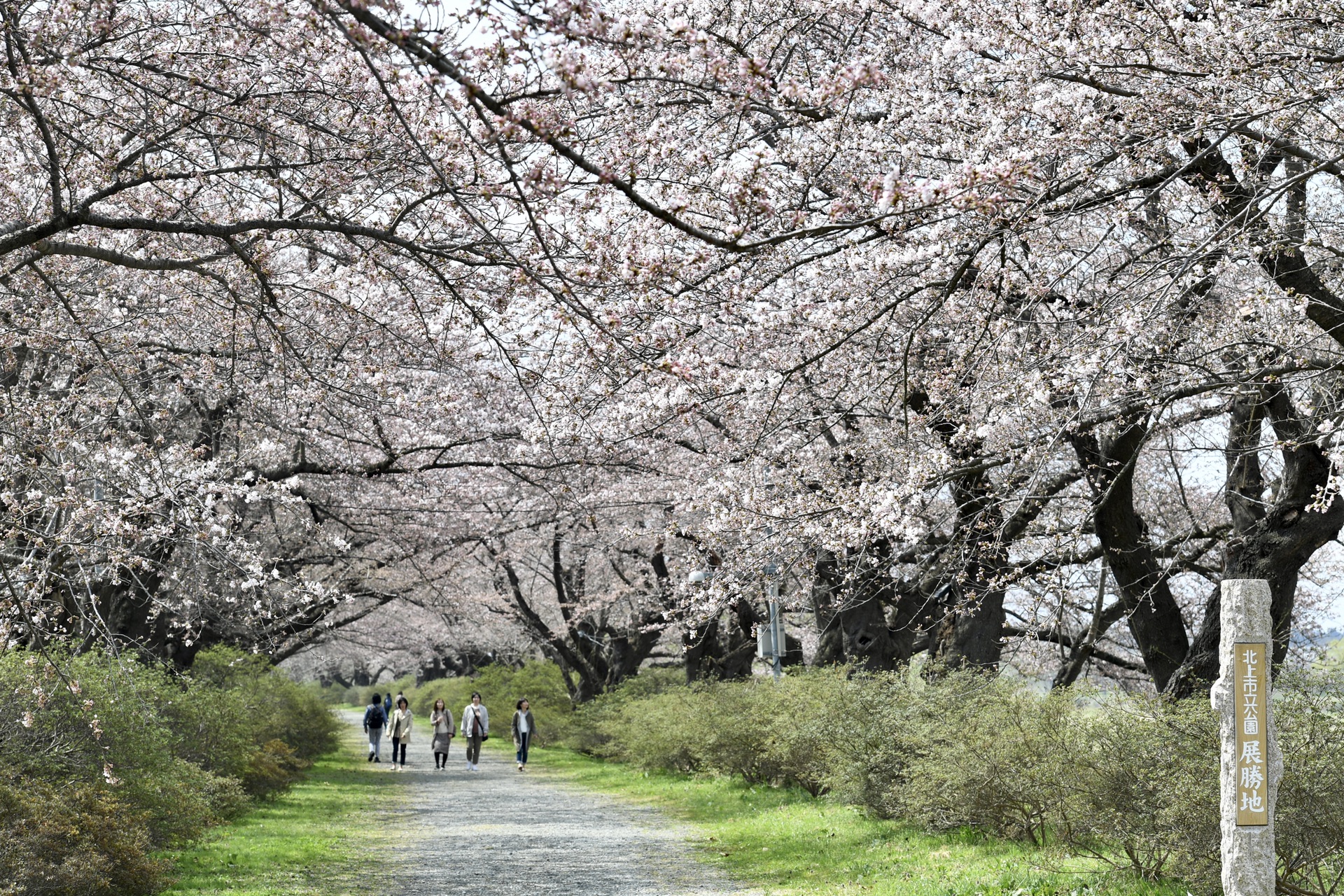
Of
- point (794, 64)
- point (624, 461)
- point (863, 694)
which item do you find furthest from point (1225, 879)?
point (624, 461)

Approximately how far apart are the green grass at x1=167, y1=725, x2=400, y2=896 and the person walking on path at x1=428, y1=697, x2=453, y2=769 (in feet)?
17.3

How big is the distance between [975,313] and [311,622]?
1786cm

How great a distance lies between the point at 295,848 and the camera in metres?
13.0

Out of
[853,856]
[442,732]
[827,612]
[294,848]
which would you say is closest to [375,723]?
[442,732]

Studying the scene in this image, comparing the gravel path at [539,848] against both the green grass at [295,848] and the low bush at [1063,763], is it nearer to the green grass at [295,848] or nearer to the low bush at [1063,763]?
the green grass at [295,848]

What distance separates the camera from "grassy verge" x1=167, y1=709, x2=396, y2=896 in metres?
10.5

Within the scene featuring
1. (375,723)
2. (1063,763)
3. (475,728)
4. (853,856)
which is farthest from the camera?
(375,723)

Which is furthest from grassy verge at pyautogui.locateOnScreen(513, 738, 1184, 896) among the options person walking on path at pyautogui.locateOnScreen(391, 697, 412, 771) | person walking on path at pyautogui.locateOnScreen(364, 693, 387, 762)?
person walking on path at pyautogui.locateOnScreen(364, 693, 387, 762)

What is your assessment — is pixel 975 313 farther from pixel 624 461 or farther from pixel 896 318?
pixel 624 461

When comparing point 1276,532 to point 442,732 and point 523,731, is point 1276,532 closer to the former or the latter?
point 523,731

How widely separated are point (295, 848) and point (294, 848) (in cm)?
1

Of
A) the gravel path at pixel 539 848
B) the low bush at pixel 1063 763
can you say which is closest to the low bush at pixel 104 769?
the gravel path at pixel 539 848

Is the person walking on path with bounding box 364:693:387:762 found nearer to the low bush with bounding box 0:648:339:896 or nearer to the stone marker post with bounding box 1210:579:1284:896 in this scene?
the low bush with bounding box 0:648:339:896

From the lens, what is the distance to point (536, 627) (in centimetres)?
3144
